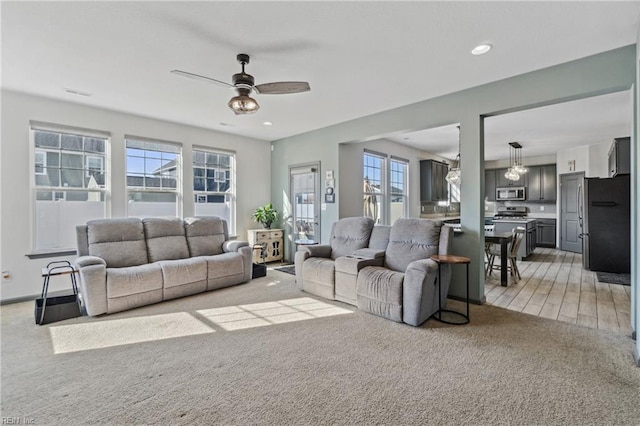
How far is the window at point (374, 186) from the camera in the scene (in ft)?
21.3

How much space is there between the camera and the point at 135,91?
3.86m

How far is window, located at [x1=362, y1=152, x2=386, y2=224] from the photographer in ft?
21.3

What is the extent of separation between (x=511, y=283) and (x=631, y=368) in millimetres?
2591

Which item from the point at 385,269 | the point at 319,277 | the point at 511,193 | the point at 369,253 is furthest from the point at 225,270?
the point at 511,193

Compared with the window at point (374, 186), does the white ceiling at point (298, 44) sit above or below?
above

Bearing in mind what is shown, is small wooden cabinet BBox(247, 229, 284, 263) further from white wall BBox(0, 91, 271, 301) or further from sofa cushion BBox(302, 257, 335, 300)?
sofa cushion BBox(302, 257, 335, 300)

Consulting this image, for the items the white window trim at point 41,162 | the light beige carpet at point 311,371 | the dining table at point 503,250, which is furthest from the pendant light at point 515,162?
the white window trim at point 41,162

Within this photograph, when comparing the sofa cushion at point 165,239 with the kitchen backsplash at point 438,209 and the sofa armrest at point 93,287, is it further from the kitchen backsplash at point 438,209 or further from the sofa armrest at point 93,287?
the kitchen backsplash at point 438,209

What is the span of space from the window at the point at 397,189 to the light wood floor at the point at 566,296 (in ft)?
Result: 8.52

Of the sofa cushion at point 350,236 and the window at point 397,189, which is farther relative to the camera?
the window at point 397,189

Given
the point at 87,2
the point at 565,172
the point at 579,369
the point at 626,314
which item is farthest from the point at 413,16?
the point at 565,172

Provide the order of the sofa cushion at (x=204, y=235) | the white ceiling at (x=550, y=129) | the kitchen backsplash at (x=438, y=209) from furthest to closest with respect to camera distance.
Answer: the kitchen backsplash at (x=438, y=209), the sofa cushion at (x=204, y=235), the white ceiling at (x=550, y=129)

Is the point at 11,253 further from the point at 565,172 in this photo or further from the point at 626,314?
the point at 565,172

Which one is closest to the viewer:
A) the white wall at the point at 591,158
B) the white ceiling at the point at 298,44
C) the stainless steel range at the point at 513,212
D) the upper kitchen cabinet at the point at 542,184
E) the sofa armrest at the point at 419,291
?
the white ceiling at the point at 298,44
